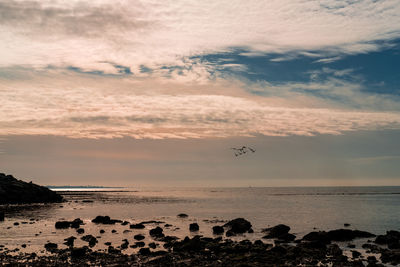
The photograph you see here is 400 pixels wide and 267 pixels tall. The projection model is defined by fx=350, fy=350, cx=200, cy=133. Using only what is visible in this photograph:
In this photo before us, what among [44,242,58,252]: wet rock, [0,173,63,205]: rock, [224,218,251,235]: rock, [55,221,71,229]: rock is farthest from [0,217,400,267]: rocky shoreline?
[0,173,63,205]: rock

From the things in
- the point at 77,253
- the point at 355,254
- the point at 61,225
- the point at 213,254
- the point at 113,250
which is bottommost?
the point at 61,225

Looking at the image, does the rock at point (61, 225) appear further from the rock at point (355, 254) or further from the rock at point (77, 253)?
the rock at point (355, 254)

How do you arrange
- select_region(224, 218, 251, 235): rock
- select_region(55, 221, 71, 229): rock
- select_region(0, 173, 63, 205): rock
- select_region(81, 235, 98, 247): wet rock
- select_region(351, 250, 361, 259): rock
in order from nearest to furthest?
select_region(351, 250, 361, 259): rock
select_region(81, 235, 98, 247): wet rock
select_region(224, 218, 251, 235): rock
select_region(55, 221, 71, 229): rock
select_region(0, 173, 63, 205): rock

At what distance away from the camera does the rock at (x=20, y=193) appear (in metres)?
113

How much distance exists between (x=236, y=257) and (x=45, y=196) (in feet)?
392

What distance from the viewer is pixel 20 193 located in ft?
387

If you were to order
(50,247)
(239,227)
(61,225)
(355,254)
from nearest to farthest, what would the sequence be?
(355,254) → (50,247) → (239,227) → (61,225)

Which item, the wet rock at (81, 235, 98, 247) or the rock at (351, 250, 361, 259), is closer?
the rock at (351, 250, 361, 259)

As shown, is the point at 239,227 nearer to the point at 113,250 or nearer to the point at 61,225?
the point at 113,250

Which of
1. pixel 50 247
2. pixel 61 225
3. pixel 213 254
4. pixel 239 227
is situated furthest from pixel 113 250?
pixel 61 225

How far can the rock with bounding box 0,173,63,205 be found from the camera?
→ 370ft

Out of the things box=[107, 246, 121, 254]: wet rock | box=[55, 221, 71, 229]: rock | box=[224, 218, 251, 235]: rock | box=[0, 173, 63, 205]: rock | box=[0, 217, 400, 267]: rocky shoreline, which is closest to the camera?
box=[0, 217, 400, 267]: rocky shoreline

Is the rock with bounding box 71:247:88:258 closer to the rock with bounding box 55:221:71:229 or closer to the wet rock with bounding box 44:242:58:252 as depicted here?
the wet rock with bounding box 44:242:58:252

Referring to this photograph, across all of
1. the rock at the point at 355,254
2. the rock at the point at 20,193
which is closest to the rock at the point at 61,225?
the rock at the point at 355,254
